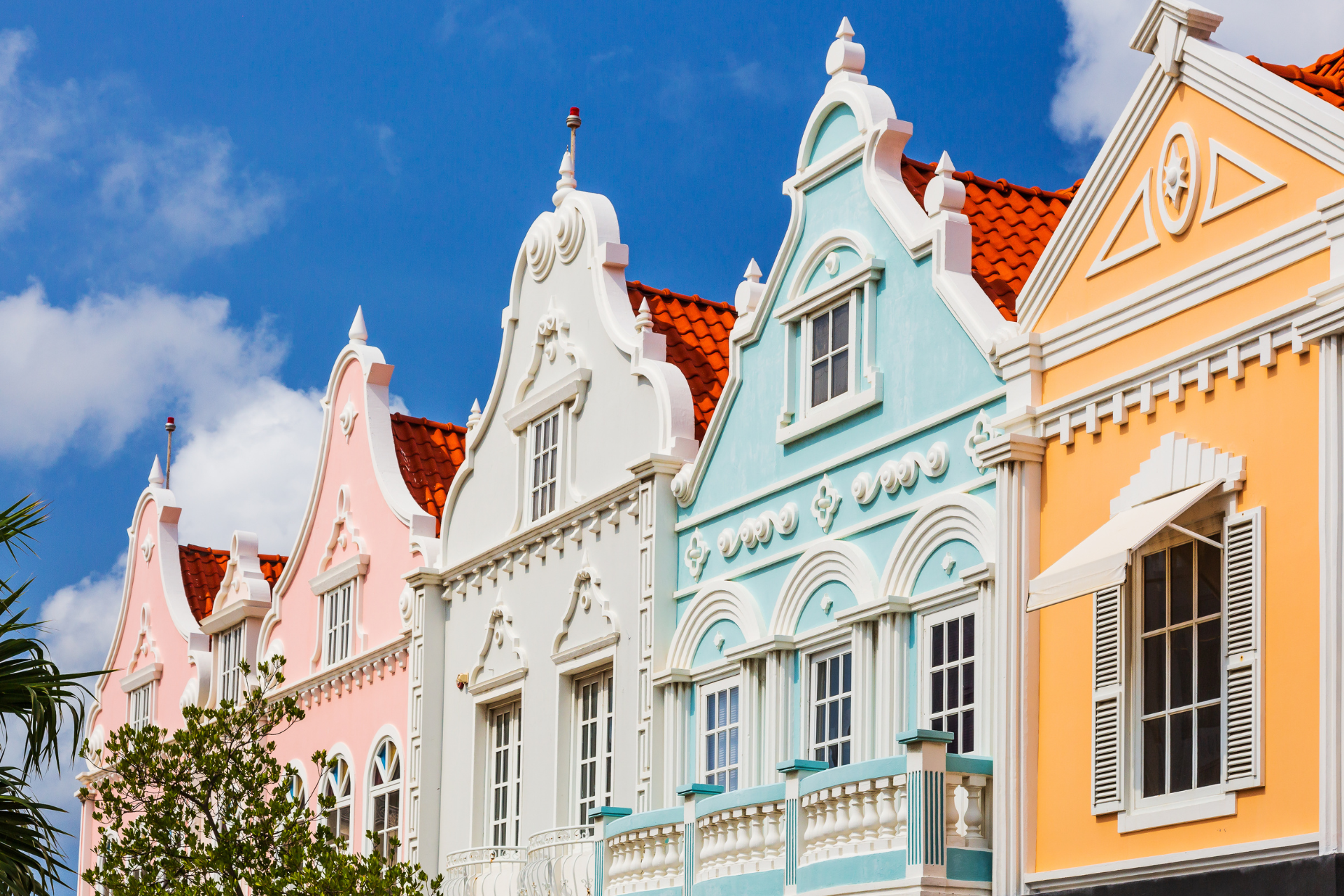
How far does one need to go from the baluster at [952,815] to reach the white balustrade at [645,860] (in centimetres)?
327

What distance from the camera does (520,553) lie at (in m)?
21.5

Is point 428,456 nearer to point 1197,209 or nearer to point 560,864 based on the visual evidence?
point 560,864

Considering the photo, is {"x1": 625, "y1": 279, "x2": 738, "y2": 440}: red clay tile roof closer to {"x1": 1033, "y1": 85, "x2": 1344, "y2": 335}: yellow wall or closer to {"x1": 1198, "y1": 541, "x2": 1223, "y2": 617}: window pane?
{"x1": 1033, "y1": 85, "x2": 1344, "y2": 335}: yellow wall

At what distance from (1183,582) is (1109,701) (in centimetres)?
96

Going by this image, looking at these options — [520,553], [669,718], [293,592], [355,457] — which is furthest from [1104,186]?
[293,592]

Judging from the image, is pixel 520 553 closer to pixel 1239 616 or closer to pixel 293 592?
pixel 293 592

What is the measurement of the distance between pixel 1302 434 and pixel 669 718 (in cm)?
789

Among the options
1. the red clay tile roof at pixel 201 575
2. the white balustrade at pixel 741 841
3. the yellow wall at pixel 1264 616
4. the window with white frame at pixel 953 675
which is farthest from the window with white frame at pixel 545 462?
the red clay tile roof at pixel 201 575

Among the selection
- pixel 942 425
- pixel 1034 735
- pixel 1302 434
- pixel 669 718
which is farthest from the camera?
pixel 669 718

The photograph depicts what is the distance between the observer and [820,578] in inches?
663

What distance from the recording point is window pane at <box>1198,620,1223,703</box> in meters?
12.6

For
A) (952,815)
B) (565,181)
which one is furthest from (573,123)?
(952,815)

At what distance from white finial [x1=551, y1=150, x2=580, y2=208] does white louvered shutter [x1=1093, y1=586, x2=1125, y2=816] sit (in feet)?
34.1

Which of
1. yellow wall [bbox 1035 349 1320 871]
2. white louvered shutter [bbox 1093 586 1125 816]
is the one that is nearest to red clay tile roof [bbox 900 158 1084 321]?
yellow wall [bbox 1035 349 1320 871]
